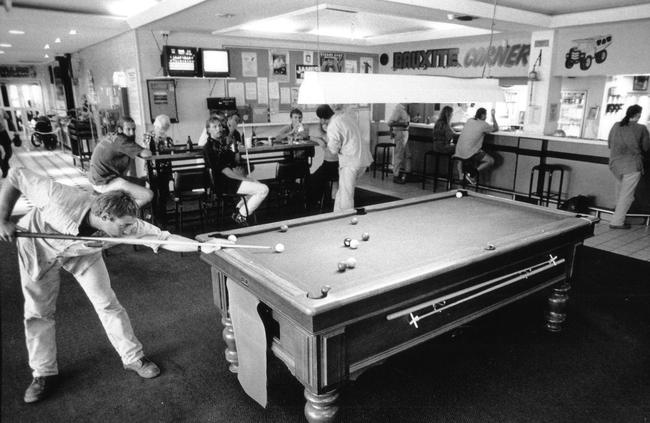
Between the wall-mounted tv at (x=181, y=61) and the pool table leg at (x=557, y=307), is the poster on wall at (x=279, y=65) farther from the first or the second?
the pool table leg at (x=557, y=307)

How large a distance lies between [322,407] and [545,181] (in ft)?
19.8

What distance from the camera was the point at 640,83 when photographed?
8086mm

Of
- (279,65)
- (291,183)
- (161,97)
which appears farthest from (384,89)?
(279,65)

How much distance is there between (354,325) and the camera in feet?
7.18

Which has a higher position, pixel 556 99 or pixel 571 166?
pixel 556 99

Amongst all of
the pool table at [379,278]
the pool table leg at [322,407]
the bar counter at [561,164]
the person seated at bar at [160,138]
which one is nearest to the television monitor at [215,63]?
the person seated at bar at [160,138]

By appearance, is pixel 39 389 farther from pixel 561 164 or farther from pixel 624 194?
pixel 561 164

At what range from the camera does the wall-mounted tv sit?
727 centimetres

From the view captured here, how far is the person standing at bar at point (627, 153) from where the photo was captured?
5633 millimetres

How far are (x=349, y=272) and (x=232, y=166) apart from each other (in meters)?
3.41

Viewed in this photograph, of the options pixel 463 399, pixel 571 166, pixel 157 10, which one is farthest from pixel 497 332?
pixel 157 10

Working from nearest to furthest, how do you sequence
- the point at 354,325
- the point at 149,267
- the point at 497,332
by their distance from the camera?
the point at 354,325, the point at 497,332, the point at 149,267

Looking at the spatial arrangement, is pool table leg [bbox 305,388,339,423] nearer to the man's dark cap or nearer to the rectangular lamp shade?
the rectangular lamp shade

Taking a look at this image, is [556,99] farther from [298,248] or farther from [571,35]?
[298,248]
